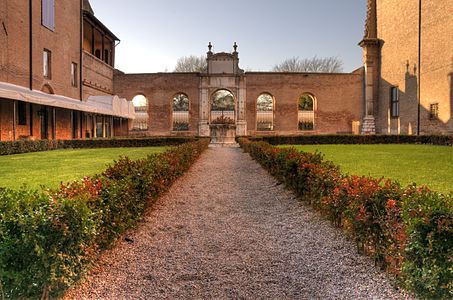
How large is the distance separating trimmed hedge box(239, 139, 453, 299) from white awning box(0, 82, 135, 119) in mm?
14677

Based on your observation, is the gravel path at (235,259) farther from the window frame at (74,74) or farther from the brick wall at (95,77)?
the brick wall at (95,77)

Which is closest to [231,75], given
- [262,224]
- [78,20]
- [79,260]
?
[78,20]

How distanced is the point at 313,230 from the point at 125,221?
7.52 ft

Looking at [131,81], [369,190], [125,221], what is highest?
[131,81]

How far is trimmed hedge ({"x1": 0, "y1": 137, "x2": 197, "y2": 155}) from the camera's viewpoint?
1448cm

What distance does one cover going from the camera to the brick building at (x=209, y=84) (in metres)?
18.4

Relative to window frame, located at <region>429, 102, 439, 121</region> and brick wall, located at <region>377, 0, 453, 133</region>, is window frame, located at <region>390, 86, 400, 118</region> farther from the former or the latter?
window frame, located at <region>429, 102, 439, 121</region>

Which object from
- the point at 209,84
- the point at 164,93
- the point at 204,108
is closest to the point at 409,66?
the point at 209,84

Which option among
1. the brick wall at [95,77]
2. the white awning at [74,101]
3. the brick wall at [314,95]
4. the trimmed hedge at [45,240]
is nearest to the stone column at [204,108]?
the brick wall at [314,95]

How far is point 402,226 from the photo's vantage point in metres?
2.77

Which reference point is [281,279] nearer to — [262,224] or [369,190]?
[369,190]

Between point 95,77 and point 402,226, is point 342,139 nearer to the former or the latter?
point 95,77

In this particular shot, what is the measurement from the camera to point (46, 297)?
98.9 inches

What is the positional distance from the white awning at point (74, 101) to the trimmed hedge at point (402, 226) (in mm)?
14677
